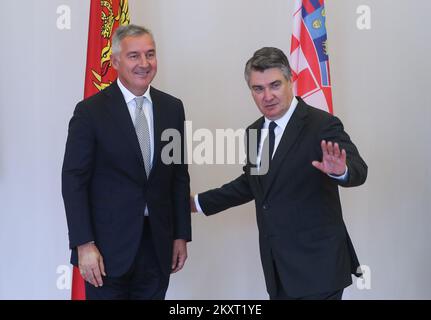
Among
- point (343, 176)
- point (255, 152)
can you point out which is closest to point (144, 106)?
point (255, 152)

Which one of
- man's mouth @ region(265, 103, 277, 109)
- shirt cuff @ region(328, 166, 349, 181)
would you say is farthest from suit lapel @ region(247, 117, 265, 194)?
shirt cuff @ region(328, 166, 349, 181)

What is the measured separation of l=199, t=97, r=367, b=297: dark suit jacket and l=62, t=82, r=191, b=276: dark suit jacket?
484 mm

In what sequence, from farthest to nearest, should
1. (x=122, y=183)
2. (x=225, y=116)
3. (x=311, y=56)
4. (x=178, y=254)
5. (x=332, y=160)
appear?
(x=225, y=116) < (x=311, y=56) < (x=178, y=254) < (x=122, y=183) < (x=332, y=160)

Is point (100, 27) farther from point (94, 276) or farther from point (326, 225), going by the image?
point (326, 225)

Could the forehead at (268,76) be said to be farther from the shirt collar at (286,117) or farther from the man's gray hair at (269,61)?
the shirt collar at (286,117)

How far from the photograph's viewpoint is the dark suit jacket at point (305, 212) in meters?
2.09

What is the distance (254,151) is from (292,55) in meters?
1.00

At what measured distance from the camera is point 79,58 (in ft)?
11.0

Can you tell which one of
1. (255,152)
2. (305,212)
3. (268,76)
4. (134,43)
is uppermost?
(134,43)

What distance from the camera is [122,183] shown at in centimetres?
220

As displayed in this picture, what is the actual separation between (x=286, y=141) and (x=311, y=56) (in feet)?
3.58

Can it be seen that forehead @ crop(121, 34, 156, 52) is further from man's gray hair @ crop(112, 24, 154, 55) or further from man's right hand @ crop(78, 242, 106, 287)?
man's right hand @ crop(78, 242, 106, 287)

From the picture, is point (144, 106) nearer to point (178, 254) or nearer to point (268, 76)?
point (268, 76)

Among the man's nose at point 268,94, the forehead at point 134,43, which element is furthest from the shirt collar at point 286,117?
the forehead at point 134,43
